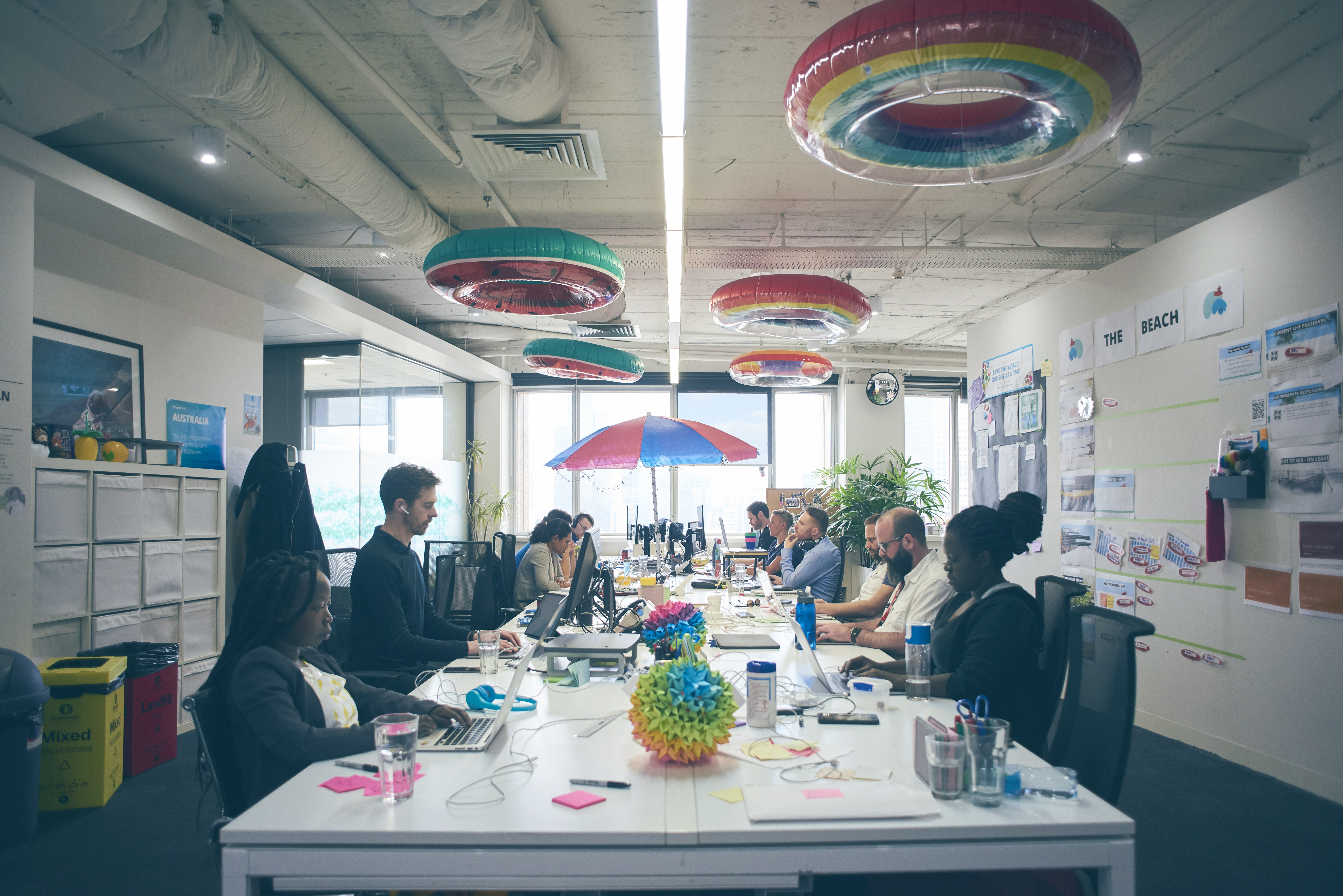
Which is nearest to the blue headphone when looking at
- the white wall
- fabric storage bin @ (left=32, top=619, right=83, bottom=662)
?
fabric storage bin @ (left=32, top=619, right=83, bottom=662)

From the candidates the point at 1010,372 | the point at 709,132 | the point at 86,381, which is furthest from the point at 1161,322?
the point at 86,381

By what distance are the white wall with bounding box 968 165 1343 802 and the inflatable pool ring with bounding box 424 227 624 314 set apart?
11.7ft

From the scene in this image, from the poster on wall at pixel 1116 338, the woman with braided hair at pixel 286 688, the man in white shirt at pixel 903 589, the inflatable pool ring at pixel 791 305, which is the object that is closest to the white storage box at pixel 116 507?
the woman with braided hair at pixel 286 688

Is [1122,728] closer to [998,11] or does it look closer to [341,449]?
[998,11]

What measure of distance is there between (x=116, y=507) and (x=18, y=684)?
131 centimetres

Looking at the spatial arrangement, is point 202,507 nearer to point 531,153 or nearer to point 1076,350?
point 531,153

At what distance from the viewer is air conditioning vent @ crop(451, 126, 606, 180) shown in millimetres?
4070

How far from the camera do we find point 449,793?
Answer: 175 centimetres

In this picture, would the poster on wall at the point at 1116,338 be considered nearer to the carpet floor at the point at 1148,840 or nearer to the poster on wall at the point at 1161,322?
the poster on wall at the point at 1161,322

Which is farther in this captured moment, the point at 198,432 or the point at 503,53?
the point at 198,432

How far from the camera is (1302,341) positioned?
12.8 feet

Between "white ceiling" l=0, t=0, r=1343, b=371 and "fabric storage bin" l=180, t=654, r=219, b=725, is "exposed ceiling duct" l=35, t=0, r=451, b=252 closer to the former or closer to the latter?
"white ceiling" l=0, t=0, r=1343, b=371

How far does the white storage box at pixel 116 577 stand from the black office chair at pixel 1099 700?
15.9ft

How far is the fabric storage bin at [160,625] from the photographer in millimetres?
4656
